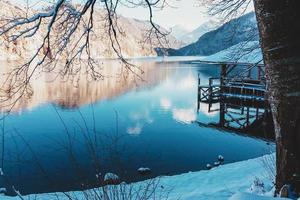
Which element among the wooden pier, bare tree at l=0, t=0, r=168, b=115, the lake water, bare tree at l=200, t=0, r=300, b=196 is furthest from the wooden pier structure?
bare tree at l=200, t=0, r=300, b=196

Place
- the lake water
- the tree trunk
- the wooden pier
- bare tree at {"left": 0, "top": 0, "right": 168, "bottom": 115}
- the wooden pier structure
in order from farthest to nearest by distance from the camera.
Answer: the wooden pier → the wooden pier structure → the lake water → bare tree at {"left": 0, "top": 0, "right": 168, "bottom": 115} → the tree trunk

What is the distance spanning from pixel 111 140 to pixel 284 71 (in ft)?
23.0

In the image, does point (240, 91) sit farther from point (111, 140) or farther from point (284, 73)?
point (284, 73)

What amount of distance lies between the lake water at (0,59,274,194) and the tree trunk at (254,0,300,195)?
10.8ft

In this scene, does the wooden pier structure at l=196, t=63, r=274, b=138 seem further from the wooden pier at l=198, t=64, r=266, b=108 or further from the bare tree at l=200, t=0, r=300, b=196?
the bare tree at l=200, t=0, r=300, b=196

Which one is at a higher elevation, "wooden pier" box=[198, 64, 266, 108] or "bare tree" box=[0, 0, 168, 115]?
"bare tree" box=[0, 0, 168, 115]

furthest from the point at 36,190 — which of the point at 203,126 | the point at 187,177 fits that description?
the point at 203,126

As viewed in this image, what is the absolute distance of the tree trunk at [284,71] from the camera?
2.20 metres

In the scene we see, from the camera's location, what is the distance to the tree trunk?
2199 millimetres

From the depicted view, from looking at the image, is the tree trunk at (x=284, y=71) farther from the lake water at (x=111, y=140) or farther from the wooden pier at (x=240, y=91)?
the wooden pier at (x=240, y=91)

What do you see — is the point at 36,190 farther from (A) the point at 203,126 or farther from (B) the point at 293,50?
(A) the point at 203,126

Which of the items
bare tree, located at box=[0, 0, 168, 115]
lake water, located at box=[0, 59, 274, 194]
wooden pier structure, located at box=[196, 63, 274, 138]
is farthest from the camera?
wooden pier structure, located at box=[196, 63, 274, 138]

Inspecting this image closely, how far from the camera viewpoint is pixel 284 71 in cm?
228

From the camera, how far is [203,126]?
23266mm
